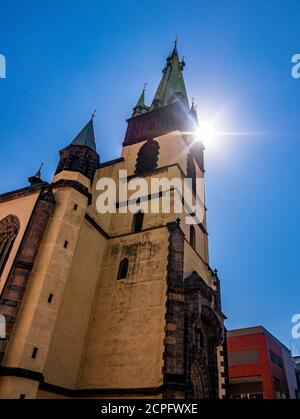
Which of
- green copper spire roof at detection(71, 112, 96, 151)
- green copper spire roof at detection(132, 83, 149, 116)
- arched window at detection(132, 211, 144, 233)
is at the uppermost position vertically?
green copper spire roof at detection(132, 83, 149, 116)

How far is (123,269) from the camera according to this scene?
19.5 metres

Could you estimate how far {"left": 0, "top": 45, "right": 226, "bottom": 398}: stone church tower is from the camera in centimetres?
1432

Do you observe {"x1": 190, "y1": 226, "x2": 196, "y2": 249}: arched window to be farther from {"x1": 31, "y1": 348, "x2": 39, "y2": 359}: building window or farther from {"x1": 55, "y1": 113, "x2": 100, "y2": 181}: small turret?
{"x1": 31, "y1": 348, "x2": 39, "y2": 359}: building window

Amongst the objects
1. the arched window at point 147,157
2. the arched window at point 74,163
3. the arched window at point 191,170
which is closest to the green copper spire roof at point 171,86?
the arched window at point 147,157

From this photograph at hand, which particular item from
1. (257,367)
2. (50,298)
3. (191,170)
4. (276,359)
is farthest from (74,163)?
(276,359)

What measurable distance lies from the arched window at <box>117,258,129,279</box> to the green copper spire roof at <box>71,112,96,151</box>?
814 cm

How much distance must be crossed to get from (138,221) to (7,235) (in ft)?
25.2

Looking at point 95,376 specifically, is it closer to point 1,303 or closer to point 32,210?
point 1,303

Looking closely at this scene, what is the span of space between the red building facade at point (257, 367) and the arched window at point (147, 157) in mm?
25524

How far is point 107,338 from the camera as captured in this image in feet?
55.8

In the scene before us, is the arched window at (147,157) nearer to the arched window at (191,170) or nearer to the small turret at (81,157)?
the arched window at (191,170)

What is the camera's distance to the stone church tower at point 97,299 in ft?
47.0

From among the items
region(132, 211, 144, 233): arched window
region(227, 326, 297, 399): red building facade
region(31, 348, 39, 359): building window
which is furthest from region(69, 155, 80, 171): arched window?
region(227, 326, 297, 399): red building facade
